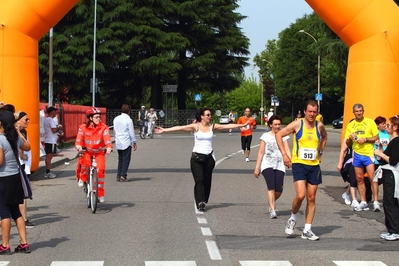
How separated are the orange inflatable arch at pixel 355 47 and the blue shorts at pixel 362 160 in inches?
152

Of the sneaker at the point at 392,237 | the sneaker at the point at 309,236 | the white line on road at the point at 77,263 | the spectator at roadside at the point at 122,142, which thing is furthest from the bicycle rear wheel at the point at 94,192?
the spectator at roadside at the point at 122,142

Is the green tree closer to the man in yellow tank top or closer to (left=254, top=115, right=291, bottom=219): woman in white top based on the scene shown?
(left=254, top=115, right=291, bottom=219): woman in white top

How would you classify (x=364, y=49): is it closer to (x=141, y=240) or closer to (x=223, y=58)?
(x=141, y=240)

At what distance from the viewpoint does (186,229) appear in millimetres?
10070

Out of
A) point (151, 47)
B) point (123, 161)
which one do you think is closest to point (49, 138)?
point (123, 161)

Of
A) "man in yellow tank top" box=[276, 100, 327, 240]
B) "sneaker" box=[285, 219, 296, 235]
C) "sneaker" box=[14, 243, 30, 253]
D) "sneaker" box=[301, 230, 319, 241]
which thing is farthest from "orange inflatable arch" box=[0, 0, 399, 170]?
"sneaker" box=[14, 243, 30, 253]

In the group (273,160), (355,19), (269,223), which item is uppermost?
(355,19)

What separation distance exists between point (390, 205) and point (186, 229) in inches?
103

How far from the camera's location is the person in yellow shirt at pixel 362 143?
473 inches

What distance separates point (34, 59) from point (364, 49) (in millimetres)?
7067

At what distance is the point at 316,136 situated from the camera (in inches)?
381

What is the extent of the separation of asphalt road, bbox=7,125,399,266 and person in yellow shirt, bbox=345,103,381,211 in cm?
47

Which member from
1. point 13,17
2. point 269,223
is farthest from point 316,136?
point 13,17

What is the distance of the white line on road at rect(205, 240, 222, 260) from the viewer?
320 inches
